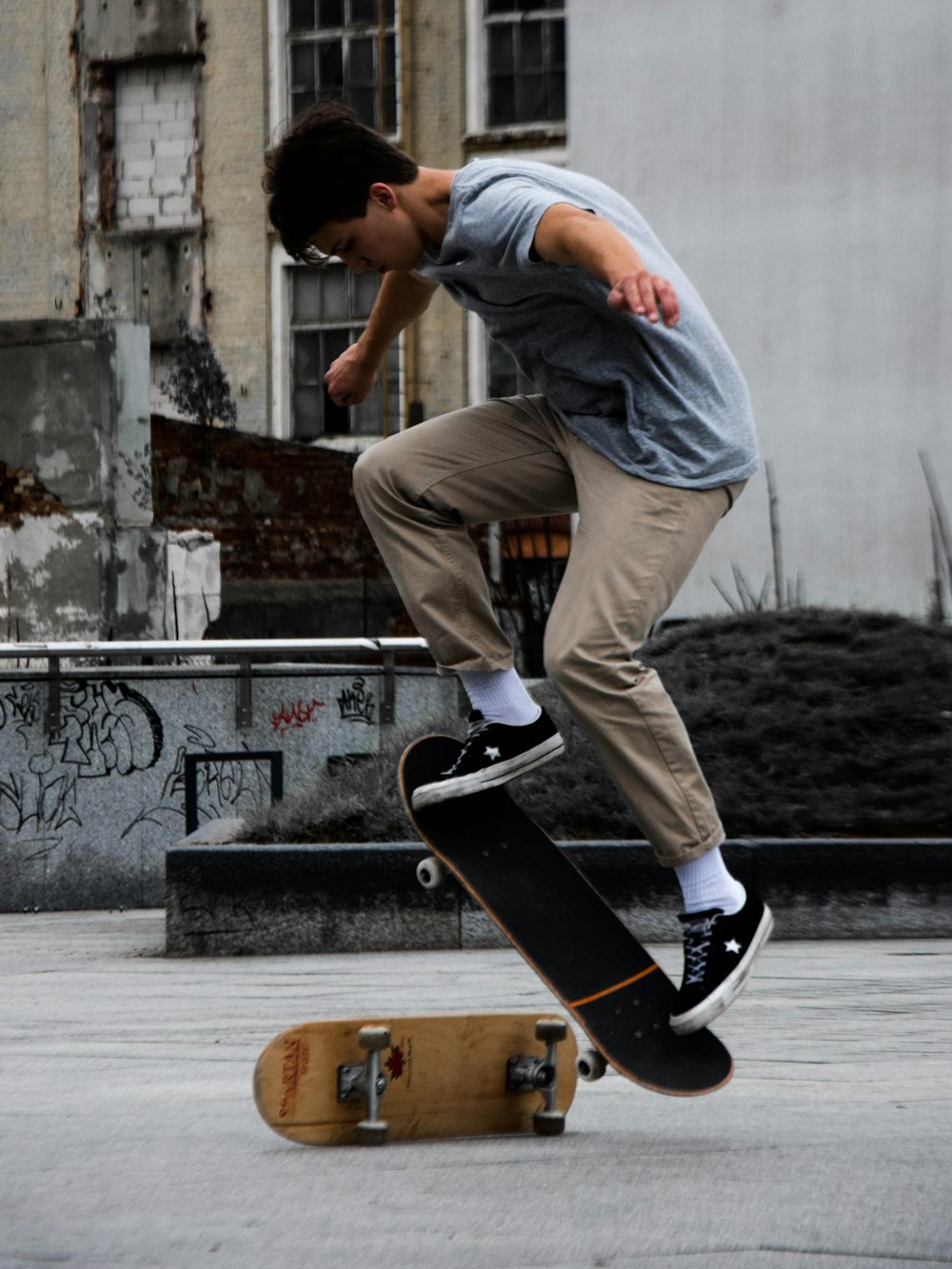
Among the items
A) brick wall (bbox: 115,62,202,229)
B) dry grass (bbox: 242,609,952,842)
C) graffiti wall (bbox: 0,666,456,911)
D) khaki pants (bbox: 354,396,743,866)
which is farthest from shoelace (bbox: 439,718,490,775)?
brick wall (bbox: 115,62,202,229)

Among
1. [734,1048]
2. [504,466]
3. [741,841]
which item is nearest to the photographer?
[504,466]

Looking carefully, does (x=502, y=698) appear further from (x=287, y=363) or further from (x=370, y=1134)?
(x=287, y=363)

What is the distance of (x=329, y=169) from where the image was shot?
344 centimetres

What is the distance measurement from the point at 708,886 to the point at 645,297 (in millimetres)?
1272

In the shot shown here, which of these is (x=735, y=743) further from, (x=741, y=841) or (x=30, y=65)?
(x=30, y=65)

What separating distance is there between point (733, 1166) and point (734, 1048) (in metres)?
1.50

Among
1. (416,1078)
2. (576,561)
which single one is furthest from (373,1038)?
(576,561)

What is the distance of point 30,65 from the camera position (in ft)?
80.2

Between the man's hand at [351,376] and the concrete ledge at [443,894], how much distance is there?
11.2ft

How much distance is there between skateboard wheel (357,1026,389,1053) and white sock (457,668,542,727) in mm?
841

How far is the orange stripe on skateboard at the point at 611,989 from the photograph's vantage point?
3.57 meters

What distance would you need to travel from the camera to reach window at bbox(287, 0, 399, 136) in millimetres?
Answer: 22953

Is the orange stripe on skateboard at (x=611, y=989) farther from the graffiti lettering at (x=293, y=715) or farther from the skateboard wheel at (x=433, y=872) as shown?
the graffiti lettering at (x=293, y=715)

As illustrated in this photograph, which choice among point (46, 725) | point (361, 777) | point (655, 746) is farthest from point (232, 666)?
point (655, 746)
